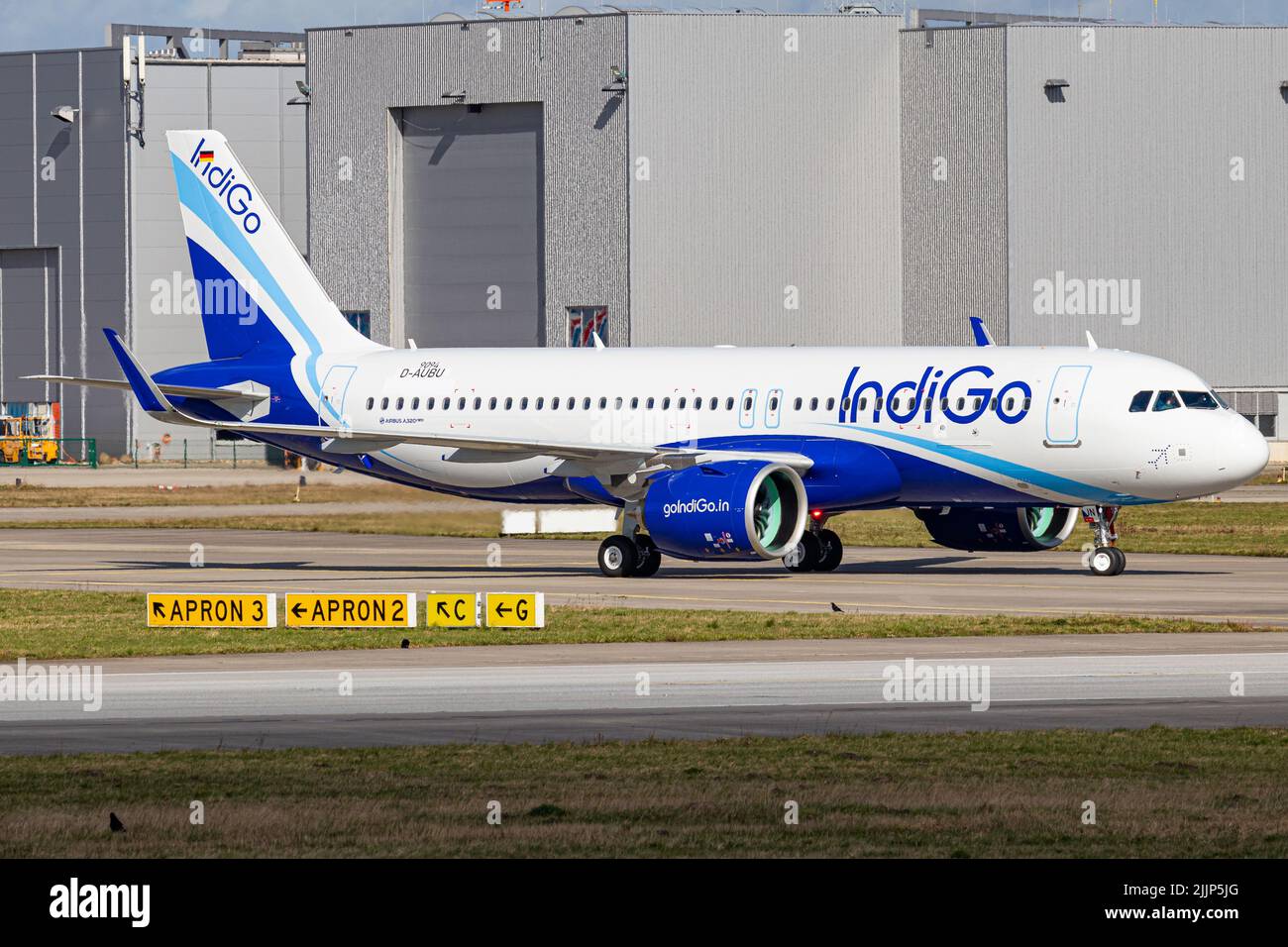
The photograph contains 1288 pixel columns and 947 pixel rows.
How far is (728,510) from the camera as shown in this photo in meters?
39.3

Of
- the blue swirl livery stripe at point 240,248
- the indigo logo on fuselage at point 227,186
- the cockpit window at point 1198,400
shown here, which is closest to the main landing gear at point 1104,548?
the cockpit window at point 1198,400

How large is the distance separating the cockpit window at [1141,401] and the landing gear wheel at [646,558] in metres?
10.2

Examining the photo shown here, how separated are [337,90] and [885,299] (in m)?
30.9

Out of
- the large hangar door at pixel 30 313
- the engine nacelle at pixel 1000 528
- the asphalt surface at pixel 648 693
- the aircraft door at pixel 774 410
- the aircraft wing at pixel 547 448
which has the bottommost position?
the asphalt surface at pixel 648 693

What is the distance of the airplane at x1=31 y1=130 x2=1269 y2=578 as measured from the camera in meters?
40.0

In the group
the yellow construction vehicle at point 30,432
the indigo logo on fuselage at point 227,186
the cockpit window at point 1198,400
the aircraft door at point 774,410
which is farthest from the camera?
the yellow construction vehicle at point 30,432

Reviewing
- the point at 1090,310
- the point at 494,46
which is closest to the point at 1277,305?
the point at 1090,310

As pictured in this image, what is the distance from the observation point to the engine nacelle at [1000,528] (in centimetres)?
4534

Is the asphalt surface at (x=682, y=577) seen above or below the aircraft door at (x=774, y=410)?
below

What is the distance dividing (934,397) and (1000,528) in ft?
17.9

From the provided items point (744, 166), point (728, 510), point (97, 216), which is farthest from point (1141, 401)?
point (97, 216)

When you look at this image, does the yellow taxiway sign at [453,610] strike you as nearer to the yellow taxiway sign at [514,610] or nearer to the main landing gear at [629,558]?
the yellow taxiway sign at [514,610]

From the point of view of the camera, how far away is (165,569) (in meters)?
45.0

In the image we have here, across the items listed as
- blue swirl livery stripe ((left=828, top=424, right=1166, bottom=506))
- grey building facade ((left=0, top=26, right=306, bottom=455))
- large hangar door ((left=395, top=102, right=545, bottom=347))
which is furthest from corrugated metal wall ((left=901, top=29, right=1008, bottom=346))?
blue swirl livery stripe ((left=828, top=424, right=1166, bottom=506))
